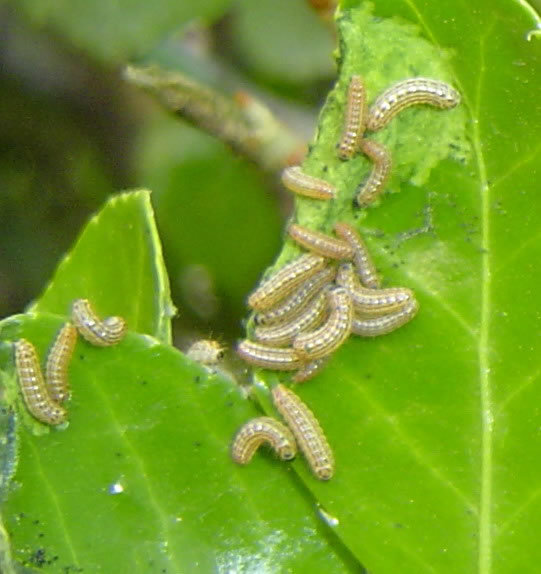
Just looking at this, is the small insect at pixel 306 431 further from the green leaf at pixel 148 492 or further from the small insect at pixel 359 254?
the small insect at pixel 359 254

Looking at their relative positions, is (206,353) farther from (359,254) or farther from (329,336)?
(359,254)

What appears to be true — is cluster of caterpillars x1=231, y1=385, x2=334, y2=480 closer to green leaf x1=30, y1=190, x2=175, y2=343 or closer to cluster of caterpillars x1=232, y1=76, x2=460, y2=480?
cluster of caterpillars x1=232, y1=76, x2=460, y2=480

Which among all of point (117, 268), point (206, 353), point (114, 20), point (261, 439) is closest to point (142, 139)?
point (114, 20)

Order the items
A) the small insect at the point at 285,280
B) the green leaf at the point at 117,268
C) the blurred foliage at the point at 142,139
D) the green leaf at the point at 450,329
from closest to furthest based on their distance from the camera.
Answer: the green leaf at the point at 450,329 → the small insect at the point at 285,280 → the green leaf at the point at 117,268 → the blurred foliage at the point at 142,139

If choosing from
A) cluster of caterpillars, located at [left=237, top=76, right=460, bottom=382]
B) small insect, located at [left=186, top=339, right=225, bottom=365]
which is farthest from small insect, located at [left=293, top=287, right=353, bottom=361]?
small insect, located at [left=186, top=339, right=225, bottom=365]

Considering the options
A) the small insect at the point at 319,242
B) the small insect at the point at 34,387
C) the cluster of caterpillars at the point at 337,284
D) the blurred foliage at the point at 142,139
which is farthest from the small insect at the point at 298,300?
the blurred foliage at the point at 142,139

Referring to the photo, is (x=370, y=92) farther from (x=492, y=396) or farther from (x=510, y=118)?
(x=492, y=396)
